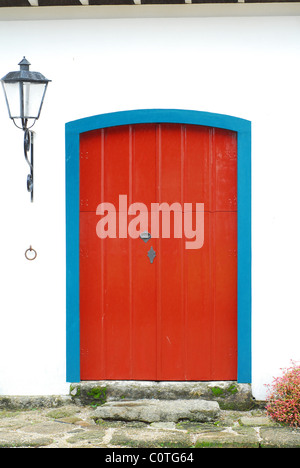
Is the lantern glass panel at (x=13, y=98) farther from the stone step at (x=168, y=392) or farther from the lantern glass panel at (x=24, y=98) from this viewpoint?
the stone step at (x=168, y=392)

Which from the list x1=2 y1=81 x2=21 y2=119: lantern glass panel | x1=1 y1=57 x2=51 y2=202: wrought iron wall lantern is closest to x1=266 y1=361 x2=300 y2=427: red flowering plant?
x1=1 y1=57 x2=51 y2=202: wrought iron wall lantern

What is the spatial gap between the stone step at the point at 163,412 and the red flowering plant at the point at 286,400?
0.47m

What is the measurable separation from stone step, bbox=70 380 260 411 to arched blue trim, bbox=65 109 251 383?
12 cm

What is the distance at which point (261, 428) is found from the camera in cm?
542

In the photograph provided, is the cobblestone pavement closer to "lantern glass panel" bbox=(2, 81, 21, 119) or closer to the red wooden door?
the red wooden door

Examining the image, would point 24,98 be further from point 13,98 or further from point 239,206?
point 239,206

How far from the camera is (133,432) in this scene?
529 centimetres

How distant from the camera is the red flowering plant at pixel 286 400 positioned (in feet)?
18.0

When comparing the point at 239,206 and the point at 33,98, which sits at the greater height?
the point at 33,98

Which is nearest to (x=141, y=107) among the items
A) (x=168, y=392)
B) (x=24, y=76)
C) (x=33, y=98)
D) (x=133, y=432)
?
(x=33, y=98)

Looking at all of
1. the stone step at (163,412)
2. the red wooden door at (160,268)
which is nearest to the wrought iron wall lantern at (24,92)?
the red wooden door at (160,268)

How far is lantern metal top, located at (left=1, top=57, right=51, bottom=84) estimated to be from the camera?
18.0 feet

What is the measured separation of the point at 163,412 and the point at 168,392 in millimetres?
419
